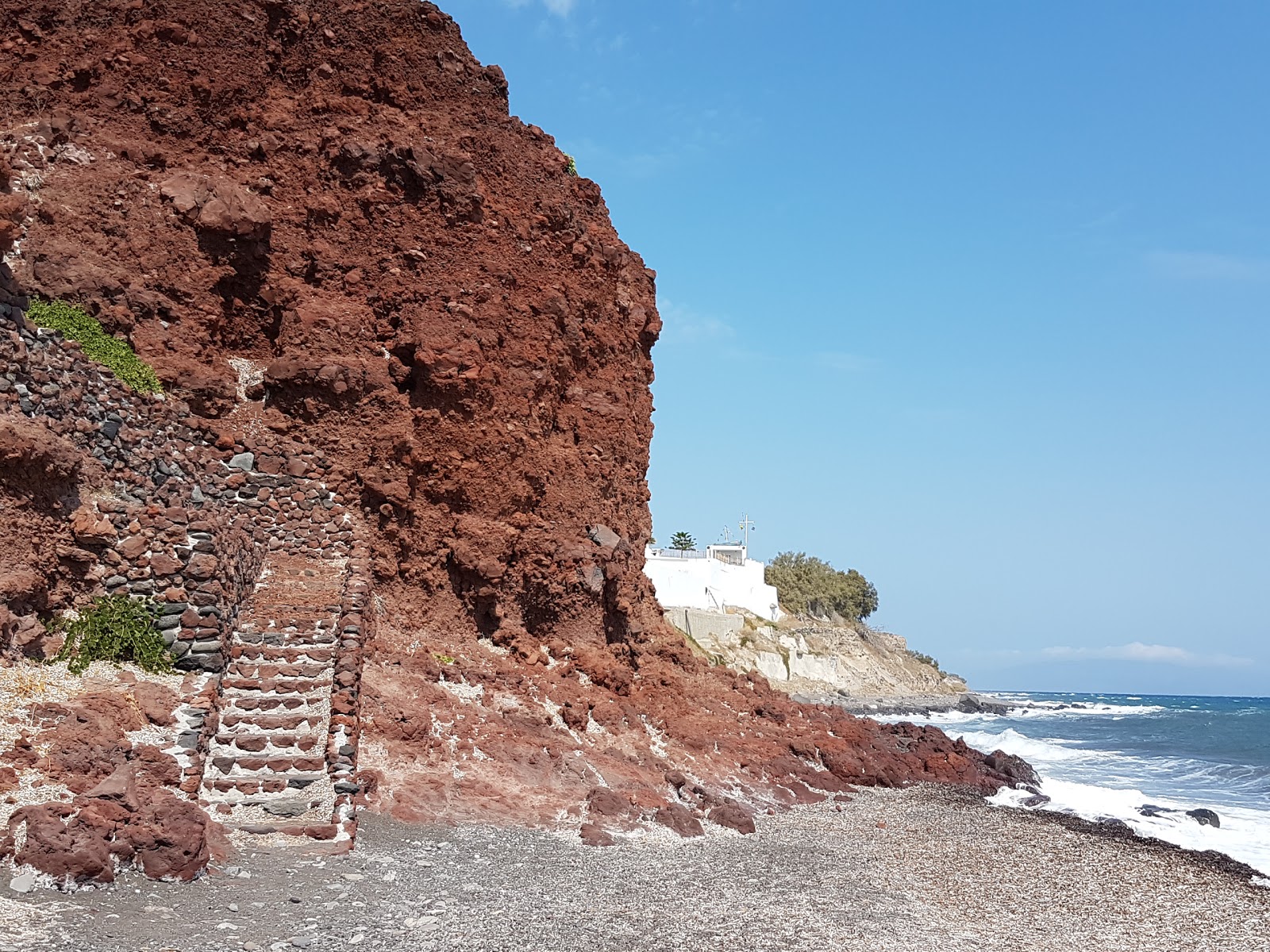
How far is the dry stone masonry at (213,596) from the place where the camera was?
10742mm

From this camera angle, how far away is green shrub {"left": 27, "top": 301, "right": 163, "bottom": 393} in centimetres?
1434

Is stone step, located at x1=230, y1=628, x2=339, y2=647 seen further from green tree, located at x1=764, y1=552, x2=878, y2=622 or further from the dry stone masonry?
green tree, located at x1=764, y1=552, x2=878, y2=622

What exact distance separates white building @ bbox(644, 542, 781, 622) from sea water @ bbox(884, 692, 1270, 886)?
1187cm

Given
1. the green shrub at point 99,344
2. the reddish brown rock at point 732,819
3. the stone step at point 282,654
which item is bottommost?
the reddish brown rock at point 732,819

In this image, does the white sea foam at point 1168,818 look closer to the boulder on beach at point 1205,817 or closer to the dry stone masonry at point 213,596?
the boulder on beach at point 1205,817

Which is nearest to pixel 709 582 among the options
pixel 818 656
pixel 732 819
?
pixel 818 656

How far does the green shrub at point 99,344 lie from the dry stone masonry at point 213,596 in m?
0.62

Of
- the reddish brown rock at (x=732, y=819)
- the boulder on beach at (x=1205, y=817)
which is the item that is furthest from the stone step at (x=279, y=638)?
the boulder on beach at (x=1205, y=817)

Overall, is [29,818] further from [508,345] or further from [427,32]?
[427,32]

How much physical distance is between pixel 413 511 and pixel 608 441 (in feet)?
15.9

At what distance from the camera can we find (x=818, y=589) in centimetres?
7962

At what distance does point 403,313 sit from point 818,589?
65.5m

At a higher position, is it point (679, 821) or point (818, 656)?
point (818, 656)

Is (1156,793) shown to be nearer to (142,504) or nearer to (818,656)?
(142,504)
